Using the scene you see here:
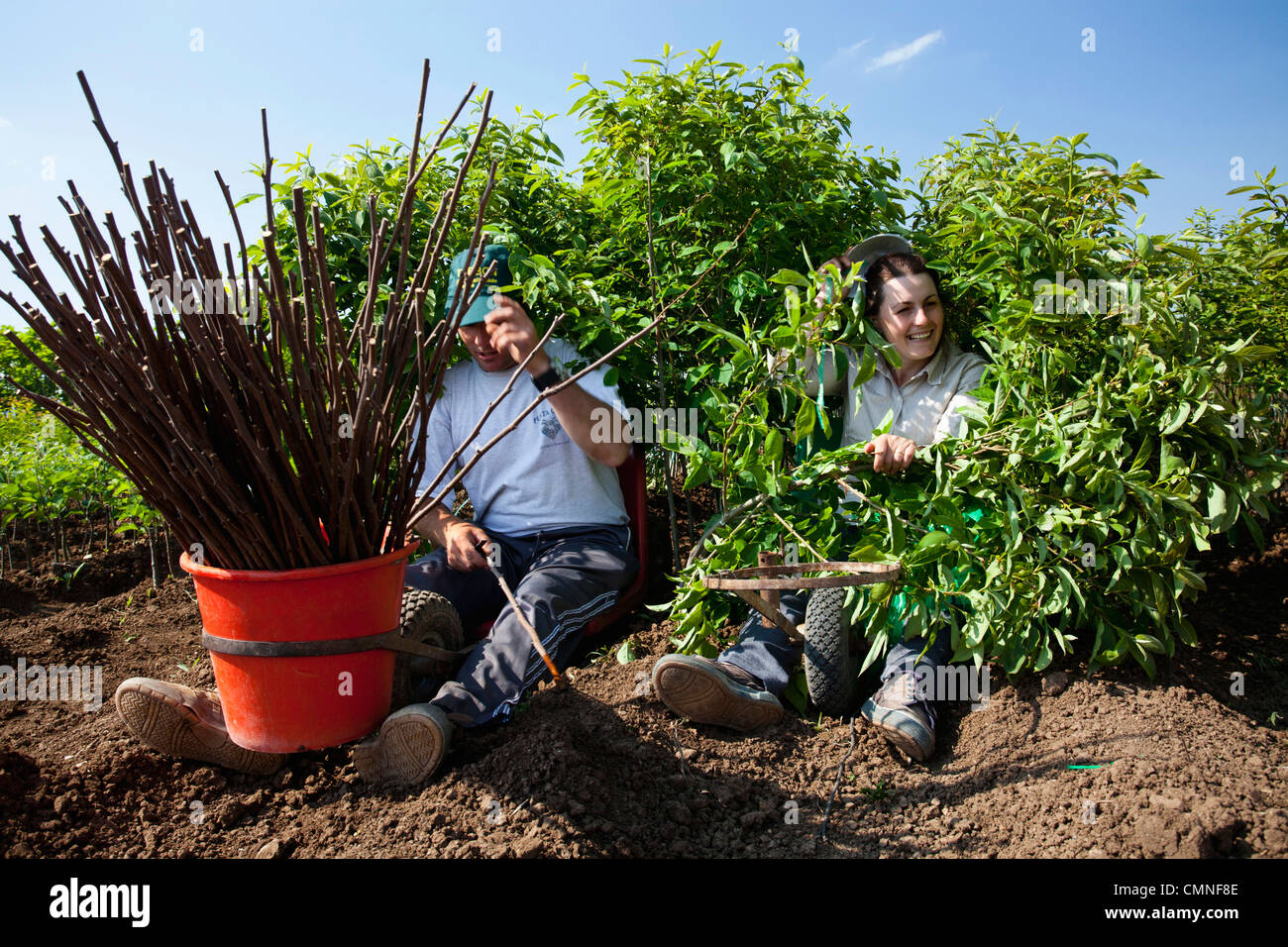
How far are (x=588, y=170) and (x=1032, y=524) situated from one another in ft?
6.92

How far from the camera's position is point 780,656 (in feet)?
8.79

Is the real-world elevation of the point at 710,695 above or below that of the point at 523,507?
below

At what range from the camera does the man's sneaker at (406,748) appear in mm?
2115

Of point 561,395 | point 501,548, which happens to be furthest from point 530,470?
point 561,395

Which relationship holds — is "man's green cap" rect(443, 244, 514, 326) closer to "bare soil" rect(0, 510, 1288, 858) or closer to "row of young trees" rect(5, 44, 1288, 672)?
"row of young trees" rect(5, 44, 1288, 672)

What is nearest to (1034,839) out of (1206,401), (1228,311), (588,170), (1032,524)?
(1032,524)

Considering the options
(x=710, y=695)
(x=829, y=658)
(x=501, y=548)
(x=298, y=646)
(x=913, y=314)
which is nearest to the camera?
(x=298, y=646)

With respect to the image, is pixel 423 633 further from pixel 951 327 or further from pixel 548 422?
pixel 951 327

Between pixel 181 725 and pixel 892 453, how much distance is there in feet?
7.07

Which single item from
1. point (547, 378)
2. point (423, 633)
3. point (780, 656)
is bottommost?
point (780, 656)

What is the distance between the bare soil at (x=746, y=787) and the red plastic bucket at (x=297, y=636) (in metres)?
0.30

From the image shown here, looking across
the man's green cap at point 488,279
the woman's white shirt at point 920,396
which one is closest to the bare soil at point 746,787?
the woman's white shirt at point 920,396

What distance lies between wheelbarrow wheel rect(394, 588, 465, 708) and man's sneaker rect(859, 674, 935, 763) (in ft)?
4.44

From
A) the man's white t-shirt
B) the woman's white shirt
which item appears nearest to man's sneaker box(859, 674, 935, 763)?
the woman's white shirt
